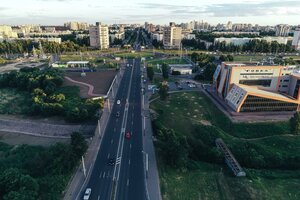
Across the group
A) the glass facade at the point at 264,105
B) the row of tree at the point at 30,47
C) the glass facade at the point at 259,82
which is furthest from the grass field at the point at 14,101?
the row of tree at the point at 30,47

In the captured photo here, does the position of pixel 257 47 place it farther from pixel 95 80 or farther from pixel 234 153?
pixel 234 153

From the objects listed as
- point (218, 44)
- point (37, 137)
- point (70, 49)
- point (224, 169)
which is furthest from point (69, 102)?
point (218, 44)

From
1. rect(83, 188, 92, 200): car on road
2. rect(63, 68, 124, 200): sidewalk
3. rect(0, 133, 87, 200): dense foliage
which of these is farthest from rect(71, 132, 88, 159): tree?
rect(83, 188, 92, 200): car on road

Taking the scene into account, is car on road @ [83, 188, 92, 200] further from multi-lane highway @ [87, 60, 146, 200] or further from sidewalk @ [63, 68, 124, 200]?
sidewalk @ [63, 68, 124, 200]

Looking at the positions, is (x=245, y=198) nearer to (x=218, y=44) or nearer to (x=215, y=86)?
(x=215, y=86)

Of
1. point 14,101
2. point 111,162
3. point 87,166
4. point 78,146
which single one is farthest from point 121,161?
point 14,101
